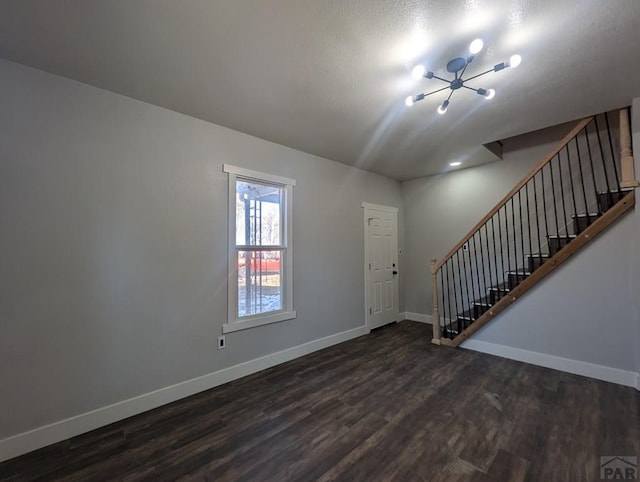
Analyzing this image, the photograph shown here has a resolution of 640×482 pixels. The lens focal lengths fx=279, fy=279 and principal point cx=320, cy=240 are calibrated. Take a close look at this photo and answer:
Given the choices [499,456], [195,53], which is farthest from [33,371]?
[499,456]

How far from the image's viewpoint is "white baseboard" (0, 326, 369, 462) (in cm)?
194

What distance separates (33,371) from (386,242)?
15.0ft

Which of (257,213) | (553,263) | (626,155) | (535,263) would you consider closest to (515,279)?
(535,263)

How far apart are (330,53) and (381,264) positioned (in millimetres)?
3637

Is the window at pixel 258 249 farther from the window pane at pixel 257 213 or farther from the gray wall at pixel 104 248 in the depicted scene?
the gray wall at pixel 104 248

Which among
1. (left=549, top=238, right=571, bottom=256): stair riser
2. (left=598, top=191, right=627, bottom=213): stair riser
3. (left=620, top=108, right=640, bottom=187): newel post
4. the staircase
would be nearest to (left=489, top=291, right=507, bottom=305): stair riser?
the staircase

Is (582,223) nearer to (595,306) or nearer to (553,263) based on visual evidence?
(553,263)

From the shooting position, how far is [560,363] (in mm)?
3184

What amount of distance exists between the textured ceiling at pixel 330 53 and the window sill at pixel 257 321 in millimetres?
2138

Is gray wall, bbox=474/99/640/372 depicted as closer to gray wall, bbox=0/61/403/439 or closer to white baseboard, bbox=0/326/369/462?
white baseboard, bbox=0/326/369/462

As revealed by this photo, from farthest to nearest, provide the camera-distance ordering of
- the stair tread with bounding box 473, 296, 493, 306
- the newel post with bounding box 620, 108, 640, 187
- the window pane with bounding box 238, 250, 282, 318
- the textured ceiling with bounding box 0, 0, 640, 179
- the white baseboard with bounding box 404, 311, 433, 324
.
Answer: the white baseboard with bounding box 404, 311, 433, 324 < the stair tread with bounding box 473, 296, 493, 306 < the window pane with bounding box 238, 250, 282, 318 < the newel post with bounding box 620, 108, 640, 187 < the textured ceiling with bounding box 0, 0, 640, 179

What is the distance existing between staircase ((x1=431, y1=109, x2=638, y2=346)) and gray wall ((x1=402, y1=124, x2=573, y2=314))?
0.27 metres

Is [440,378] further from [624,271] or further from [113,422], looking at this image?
[113,422]

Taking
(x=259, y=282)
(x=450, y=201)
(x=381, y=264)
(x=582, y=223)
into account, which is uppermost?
(x=450, y=201)
